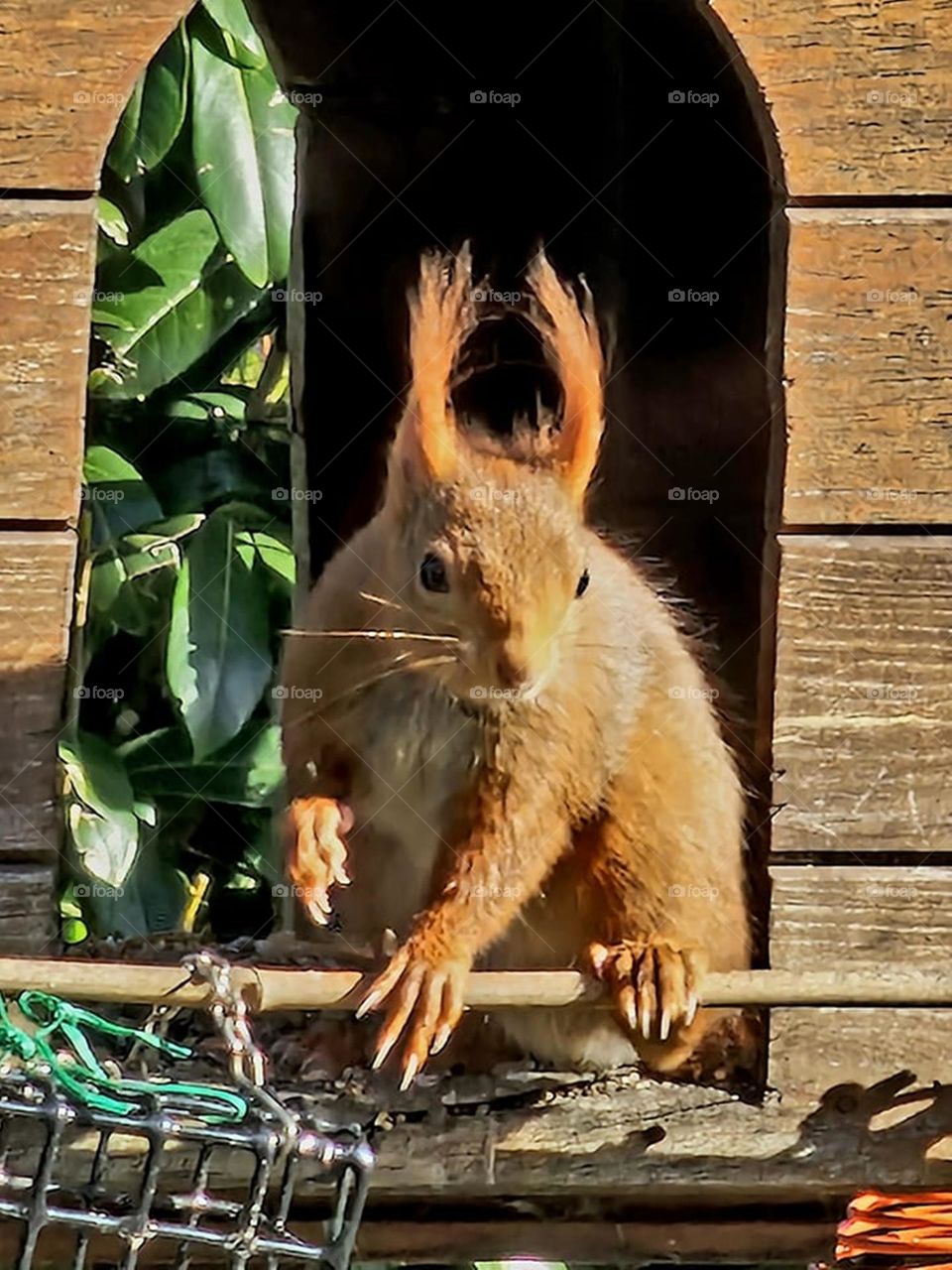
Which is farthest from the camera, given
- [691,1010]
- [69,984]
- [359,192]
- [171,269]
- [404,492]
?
[171,269]

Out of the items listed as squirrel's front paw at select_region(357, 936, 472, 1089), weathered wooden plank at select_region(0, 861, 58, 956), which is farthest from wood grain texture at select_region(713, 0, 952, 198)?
weathered wooden plank at select_region(0, 861, 58, 956)

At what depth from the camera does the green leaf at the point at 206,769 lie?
263 cm

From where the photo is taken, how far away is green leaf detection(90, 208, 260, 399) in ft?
8.32

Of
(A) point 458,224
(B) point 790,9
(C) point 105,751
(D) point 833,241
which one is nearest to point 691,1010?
(D) point 833,241

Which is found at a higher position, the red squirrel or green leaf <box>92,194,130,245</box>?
green leaf <box>92,194,130,245</box>

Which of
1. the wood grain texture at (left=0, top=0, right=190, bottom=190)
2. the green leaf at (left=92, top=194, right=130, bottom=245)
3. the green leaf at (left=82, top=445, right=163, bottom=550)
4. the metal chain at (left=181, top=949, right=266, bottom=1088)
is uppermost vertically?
the green leaf at (left=92, top=194, right=130, bottom=245)

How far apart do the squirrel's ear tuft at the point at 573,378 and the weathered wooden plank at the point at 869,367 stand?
0.21m

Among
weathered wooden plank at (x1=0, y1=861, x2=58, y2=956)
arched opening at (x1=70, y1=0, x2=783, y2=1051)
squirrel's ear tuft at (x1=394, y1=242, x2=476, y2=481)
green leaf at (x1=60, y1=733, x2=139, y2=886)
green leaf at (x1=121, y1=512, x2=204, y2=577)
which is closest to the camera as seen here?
weathered wooden plank at (x1=0, y1=861, x2=58, y2=956)

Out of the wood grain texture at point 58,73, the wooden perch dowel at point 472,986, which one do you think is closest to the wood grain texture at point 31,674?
the wooden perch dowel at point 472,986

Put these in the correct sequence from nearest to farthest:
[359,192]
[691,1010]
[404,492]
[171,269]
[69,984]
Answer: [69,984] < [691,1010] < [404,492] < [359,192] < [171,269]

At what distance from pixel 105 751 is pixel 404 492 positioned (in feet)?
2.87

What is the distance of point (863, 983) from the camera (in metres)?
1.53

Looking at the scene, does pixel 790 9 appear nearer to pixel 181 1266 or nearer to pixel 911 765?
pixel 911 765

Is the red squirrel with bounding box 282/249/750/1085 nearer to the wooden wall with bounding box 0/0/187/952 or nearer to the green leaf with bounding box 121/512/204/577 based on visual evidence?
the wooden wall with bounding box 0/0/187/952
